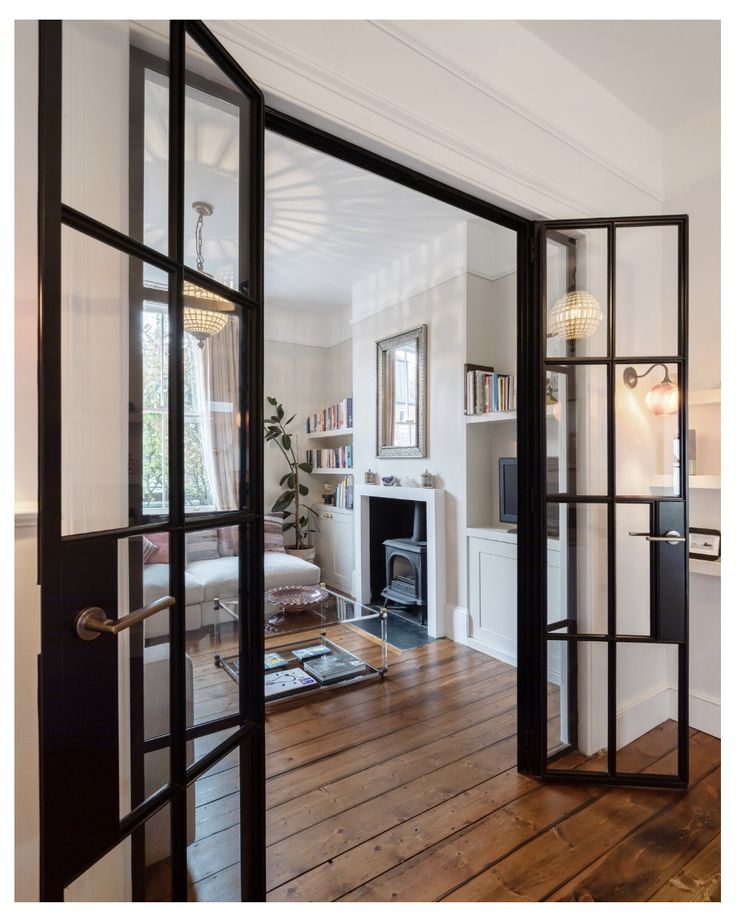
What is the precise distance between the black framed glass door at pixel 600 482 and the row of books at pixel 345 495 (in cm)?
293

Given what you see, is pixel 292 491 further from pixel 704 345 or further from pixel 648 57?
pixel 648 57

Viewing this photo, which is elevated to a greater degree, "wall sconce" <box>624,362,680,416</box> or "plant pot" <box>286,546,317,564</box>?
"wall sconce" <box>624,362,680,416</box>

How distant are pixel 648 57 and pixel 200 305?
217 cm

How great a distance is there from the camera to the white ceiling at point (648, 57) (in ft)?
5.82

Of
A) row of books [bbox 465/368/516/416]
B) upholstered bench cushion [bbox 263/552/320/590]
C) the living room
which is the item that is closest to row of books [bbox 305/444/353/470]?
the living room

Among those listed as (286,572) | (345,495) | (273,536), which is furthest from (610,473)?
(273,536)

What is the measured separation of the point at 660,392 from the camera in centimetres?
196

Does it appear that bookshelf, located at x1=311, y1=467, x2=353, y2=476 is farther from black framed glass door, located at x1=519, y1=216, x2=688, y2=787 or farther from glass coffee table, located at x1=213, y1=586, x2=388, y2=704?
black framed glass door, located at x1=519, y1=216, x2=688, y2=787

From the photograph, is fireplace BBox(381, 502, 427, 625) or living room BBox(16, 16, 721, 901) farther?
fireplace BBox(381, 502, 427, 625)

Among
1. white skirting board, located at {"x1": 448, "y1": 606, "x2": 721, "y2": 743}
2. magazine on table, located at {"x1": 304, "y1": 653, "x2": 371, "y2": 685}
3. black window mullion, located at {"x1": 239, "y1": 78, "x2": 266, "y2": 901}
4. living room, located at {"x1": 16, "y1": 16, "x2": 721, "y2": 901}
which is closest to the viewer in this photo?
living room, located at {"x1": 16, "y1": 16, "x2": 721, "y2": 901}

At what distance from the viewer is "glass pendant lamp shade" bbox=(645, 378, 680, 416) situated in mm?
1934

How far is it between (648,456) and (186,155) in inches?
78.3

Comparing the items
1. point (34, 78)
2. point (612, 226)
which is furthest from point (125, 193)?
point (612, 226)

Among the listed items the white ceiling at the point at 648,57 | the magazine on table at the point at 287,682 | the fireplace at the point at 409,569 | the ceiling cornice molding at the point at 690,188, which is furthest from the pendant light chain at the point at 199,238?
the fireplace at the point at 409,569
